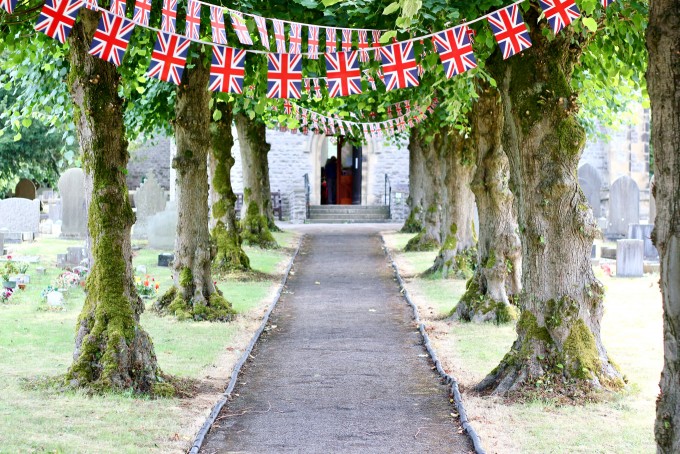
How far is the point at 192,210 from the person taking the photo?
52.0ft

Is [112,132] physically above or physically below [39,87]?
below

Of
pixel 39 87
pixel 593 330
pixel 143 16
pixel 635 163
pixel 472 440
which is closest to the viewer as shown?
pixel 472 440

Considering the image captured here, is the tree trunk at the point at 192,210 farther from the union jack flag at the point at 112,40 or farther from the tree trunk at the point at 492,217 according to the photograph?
the union jack flag at the point at 112,40

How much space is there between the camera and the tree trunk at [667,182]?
5055 millimetres

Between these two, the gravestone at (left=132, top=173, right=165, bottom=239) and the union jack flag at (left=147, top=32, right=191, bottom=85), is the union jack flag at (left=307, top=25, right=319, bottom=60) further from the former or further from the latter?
the gravestone at (left=132, top=173, right=165, bottom=239)

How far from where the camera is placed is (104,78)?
9.74 metres

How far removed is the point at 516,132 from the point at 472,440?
3469mm

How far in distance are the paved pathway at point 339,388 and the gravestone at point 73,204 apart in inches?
400

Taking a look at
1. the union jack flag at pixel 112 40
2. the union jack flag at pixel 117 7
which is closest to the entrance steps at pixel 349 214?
the union jack flag at pixel 112 40

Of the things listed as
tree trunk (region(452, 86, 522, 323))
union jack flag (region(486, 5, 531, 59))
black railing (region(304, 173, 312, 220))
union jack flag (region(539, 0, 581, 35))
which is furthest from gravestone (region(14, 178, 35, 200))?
union jack flag (region(539, 0, 581, 35))

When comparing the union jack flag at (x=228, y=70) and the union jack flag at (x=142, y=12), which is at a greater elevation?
the union jack flag at (x=142, y=12)

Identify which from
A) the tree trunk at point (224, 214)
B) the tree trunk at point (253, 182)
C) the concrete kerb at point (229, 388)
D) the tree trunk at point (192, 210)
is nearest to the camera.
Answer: the concrete kerb at point (229, 388)

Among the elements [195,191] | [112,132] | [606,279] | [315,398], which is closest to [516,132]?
[315,398]

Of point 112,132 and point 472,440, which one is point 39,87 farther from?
point 472,440
